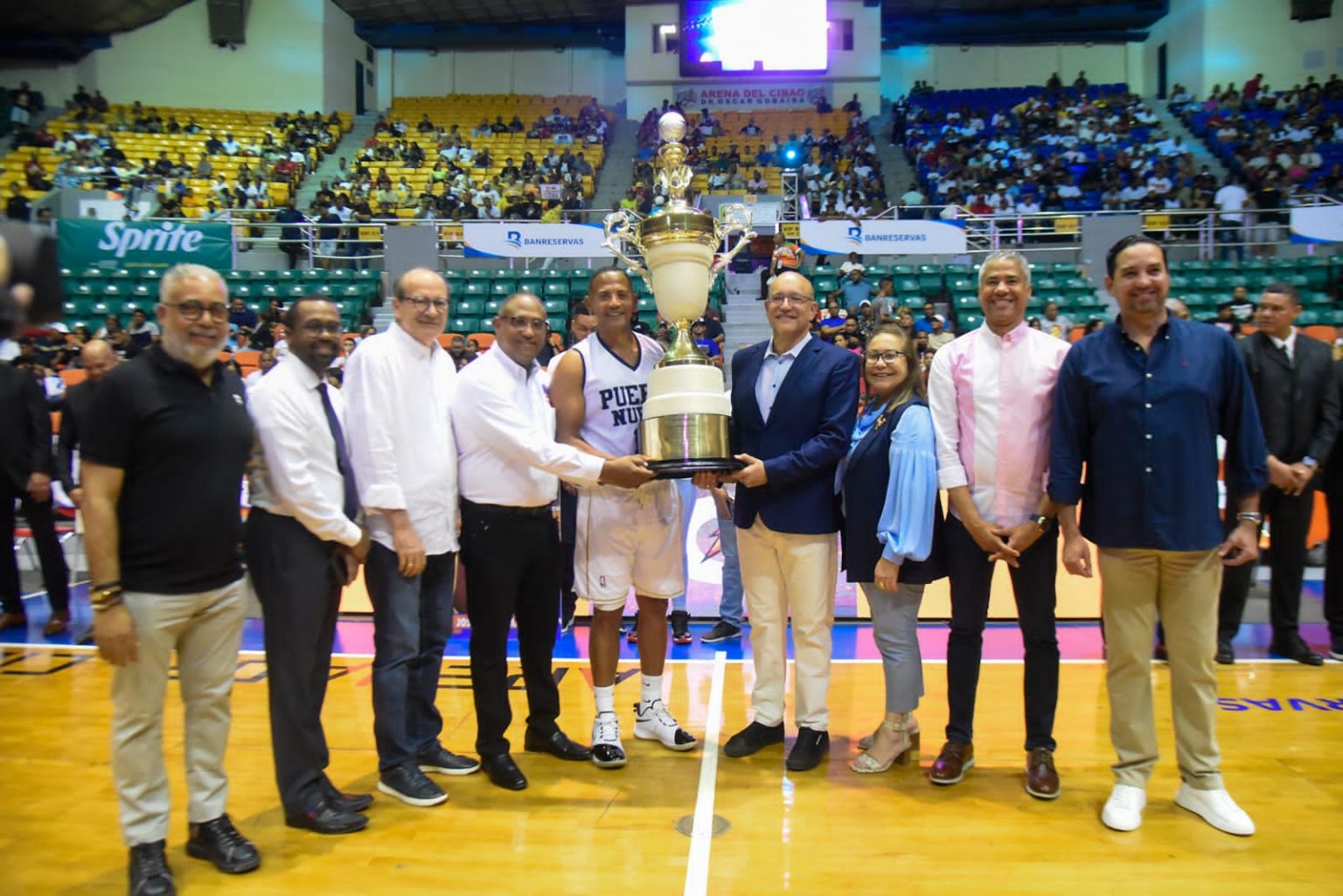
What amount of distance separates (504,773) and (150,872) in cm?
116

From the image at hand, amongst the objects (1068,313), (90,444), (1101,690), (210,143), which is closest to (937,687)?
(1101,690)

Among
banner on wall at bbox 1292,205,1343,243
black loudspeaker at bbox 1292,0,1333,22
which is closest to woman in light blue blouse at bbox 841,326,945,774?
banner on wall at bbox 1292,205,1343,243

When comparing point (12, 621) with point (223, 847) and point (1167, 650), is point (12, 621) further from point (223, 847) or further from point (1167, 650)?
point (1167, 650)

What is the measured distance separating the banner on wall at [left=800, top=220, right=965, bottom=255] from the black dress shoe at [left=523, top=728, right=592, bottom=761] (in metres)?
10.6

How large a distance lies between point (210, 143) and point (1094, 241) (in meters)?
Answer: 17.8

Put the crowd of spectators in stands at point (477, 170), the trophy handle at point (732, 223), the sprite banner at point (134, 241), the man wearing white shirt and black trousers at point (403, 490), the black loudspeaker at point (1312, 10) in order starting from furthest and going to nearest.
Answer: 1. the black loudspeaker at point (1312, 10)
2. the crowd of spectators in stands at point (477, 170)
3. the sprite banner at point (134, 241)
4. the trophy handle at point (732, 223)
5. the man wearing white shirt and black trousers at point (403, 490)

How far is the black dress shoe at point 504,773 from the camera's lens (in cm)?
335

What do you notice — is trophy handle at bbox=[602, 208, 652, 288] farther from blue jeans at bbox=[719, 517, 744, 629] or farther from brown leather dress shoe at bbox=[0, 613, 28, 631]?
brown leather dress shoe at bbox=[0, 613, 28, 631]

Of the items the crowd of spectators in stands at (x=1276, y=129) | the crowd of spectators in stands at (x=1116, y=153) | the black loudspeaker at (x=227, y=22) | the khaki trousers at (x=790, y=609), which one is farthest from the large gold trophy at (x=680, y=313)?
the black loudspeaker at (x=227, y=22)

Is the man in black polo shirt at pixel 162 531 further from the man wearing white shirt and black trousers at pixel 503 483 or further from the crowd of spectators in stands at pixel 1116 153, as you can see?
the crowd of spectators in stands at pixel 1116 153

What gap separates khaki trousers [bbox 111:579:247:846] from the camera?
258 centimetres

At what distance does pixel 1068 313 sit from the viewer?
11977mm

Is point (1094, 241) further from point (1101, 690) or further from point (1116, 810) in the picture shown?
point (1116, 810)

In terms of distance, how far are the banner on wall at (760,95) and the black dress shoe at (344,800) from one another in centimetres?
2228
